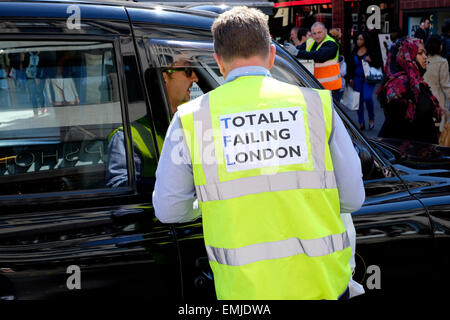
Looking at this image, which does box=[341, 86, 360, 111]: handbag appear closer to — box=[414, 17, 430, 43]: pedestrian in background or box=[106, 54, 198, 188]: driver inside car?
box=[414, 17, 430, 43]: pedestrian in background

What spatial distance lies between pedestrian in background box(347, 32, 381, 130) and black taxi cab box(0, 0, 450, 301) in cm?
724

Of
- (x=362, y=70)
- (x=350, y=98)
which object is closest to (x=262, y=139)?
(x=350, y=98)

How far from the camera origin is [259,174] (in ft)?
5.22

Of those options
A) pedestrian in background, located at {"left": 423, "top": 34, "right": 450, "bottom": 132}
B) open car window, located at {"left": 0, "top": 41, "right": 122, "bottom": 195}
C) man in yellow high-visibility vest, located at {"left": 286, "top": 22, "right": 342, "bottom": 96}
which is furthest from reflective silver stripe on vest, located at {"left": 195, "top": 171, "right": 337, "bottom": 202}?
man in yellow high-visibility vest, located at {"left": 286, "top": 22, "right": 342, "bottom": 96}

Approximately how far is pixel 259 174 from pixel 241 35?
407mm

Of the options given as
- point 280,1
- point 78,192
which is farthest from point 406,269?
point 280,1

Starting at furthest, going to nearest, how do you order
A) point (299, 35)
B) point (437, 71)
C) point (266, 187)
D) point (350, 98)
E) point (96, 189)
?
1. point (299, 35)
2. point (350, 98)
3. point (437, 71)
4. point (96, 189)
5. point (266, 187)

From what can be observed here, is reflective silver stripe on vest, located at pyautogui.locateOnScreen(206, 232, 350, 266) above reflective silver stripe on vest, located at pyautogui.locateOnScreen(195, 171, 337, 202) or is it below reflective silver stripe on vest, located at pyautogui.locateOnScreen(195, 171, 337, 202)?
below

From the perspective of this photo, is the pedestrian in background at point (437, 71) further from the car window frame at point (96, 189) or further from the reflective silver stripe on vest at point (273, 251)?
the reflective silver stripe on vest at point (273, 251)

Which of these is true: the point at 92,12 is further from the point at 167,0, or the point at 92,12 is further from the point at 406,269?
the point at 167,0

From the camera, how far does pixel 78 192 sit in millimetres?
2000

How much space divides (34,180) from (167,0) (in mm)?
7976

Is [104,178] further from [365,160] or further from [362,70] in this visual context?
[362,70]

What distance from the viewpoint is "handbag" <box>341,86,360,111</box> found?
912cm
